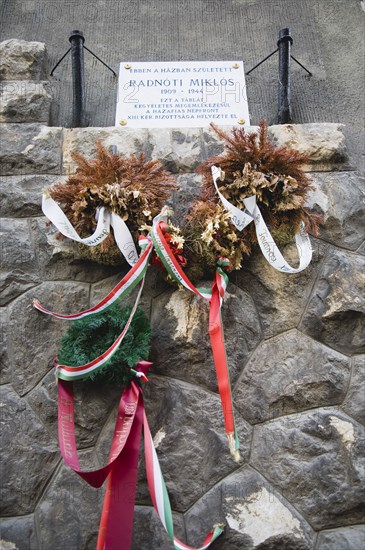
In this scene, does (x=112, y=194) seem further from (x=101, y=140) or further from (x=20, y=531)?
(x=20, y=531)

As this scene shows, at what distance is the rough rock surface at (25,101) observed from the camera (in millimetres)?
2586

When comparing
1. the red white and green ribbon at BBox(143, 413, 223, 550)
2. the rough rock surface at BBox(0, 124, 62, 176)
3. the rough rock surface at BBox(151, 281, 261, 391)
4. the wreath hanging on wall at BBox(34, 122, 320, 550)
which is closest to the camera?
the red white and green ribbon at BBox(143, 413, 223, 550)

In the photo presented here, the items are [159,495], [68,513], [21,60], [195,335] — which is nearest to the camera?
[159,495]

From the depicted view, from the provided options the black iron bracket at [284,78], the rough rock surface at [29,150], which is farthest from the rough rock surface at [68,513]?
the black iron bracket at [284,78]

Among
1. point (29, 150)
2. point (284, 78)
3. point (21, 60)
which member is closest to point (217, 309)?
point (29, 150)

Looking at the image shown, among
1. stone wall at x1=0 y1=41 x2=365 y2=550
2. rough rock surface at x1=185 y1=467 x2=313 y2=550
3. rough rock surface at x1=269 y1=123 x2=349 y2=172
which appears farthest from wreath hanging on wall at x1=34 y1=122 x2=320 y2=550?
rough rock surface at x1=269 y1=123 x2=349 y2=172

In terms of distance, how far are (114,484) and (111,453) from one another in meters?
0.09

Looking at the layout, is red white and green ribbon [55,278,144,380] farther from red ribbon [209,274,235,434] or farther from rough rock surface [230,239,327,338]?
rough rock surface [230,239,327,338]

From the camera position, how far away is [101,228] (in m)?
2.07

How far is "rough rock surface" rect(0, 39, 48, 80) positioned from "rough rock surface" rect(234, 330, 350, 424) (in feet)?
5.31

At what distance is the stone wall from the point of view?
6.02 ft

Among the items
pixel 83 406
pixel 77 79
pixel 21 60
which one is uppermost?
pixel 21 60

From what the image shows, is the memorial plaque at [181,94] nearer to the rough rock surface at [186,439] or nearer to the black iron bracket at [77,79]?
the black iron bracket at [77,79]

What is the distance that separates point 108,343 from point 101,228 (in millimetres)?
393
